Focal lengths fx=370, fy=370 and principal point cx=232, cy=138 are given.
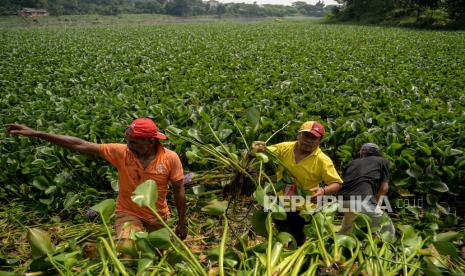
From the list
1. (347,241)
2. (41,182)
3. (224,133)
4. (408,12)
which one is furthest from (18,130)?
(408,12)

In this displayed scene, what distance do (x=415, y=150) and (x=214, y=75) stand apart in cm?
610

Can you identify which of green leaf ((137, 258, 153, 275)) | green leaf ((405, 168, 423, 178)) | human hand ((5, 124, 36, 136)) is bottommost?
green leaf ((405, 168, 423, 178))

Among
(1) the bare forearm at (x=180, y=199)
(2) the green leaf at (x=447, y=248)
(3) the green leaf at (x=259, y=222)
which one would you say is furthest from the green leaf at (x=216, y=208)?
(1) the bare forearm at (x=180, y=199)

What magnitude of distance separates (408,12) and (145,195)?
130ft

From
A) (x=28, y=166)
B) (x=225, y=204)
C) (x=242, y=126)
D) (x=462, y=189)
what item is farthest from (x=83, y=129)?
(x=462, y=189)

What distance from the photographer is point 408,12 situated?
35000mm

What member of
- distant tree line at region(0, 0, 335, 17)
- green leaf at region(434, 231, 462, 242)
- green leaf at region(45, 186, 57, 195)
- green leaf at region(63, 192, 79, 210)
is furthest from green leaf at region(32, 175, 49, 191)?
distant tree line at region(0, 0, 335, 17)

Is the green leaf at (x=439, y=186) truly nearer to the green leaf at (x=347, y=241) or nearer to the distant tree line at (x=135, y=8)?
the green leaf at (x=347, y=241)

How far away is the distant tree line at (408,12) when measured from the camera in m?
29.2

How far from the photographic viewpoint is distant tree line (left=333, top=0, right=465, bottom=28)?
29.2 m

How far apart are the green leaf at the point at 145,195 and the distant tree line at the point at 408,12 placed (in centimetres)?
3240

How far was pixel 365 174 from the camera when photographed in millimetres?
3062

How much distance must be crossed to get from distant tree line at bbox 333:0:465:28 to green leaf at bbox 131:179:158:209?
106 ft

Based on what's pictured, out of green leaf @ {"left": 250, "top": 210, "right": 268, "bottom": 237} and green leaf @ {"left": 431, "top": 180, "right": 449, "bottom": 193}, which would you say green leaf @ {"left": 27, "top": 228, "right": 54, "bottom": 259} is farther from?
green leaf @ {"left": 431, "top": 180, "right": 449, "bottom": 193}
